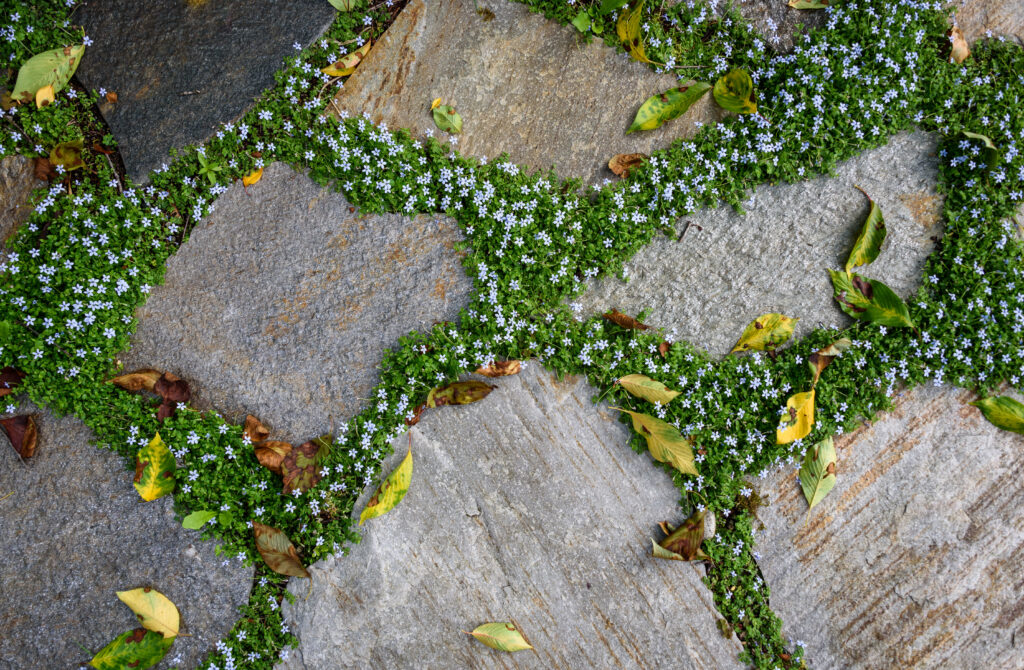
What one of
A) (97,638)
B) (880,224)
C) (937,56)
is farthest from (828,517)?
(97,638)

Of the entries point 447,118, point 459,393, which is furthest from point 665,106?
point 459,393

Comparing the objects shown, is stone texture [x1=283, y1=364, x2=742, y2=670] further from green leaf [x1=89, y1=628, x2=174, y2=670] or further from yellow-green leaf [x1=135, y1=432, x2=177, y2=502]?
yellow-green leaf [x1=135, y1=432, x2=177, y2=502]

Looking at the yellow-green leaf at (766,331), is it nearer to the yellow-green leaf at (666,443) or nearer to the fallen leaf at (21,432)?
the yellow-green leaf at (666,443)

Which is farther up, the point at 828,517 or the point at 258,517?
the point at 828,517

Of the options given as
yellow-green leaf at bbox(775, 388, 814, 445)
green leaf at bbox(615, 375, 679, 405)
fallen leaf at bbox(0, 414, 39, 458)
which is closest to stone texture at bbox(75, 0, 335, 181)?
fallen leaf at bbox(0, 414, 39, 458)

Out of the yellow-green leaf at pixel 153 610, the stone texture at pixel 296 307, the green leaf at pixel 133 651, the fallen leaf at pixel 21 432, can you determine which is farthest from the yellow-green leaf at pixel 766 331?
the fallen leaf at pixel 21 432

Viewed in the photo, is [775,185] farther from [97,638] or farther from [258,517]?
[97,638]
